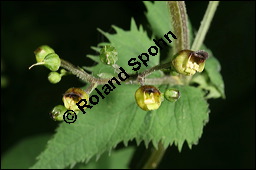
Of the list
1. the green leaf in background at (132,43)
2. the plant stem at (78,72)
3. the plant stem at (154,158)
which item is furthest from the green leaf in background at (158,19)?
the plant stem at (78,72)

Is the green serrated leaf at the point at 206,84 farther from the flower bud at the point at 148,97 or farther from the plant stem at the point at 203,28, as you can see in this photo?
the flower bud at the point at 148,97

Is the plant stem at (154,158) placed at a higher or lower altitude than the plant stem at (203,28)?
lower

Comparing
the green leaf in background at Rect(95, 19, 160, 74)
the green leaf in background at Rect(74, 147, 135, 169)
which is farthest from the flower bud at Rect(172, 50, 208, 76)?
the green leaf in background at Rect(74, 147, 135, 169)

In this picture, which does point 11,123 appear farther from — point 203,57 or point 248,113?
point 203,57

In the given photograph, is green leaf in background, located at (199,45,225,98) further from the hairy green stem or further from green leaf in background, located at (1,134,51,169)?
green leaf in background, located at (1,134,51,169)

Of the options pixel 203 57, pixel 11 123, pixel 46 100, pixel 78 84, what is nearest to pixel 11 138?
pixel 11 123

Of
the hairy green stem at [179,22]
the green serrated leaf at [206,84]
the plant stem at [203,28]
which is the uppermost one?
the plant stem at [203,28]
